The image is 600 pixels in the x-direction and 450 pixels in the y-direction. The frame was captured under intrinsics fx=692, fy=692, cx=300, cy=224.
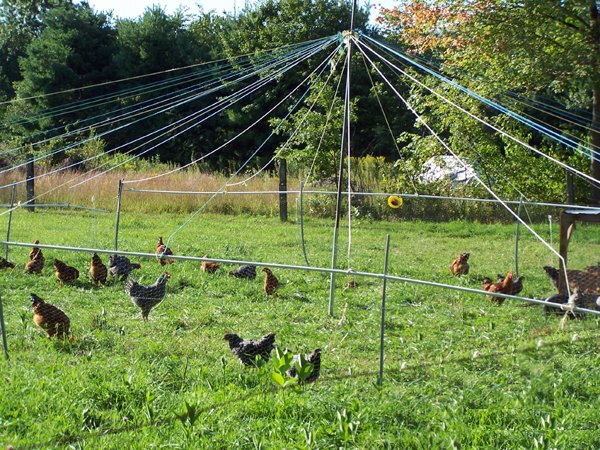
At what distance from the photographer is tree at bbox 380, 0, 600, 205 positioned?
1209 cm

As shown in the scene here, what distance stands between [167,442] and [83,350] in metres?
1.91

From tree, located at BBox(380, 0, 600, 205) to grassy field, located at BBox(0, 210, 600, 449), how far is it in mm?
4790

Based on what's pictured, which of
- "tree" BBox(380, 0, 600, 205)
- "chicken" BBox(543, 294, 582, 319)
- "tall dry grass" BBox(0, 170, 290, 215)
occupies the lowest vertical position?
"tall dry grass" BBox(0, 170, 290, 215)

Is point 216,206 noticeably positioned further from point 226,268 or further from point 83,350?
point 83,350

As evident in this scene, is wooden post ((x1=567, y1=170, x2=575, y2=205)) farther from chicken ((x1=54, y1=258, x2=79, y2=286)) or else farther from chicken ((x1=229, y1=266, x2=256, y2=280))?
chicken ((x1=54, y1=258, x2=79, y2=286))

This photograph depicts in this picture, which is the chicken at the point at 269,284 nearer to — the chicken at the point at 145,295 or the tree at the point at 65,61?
the chicken at the point at 145,295

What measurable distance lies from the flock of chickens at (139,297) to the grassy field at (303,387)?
12 centimetres

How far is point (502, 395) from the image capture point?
4402mm

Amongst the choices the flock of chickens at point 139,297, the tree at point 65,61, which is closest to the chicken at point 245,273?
the flock of chickens at point 139,297

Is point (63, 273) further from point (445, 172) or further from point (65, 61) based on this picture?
point (65, 61)

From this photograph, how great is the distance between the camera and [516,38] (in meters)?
12.1

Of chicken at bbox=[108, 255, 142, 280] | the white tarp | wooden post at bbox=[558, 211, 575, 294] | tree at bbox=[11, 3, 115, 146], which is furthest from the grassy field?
tree at bbox=[11, 3, 115, 146]

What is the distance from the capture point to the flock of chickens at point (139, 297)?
16.5ft

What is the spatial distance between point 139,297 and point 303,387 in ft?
7.75
